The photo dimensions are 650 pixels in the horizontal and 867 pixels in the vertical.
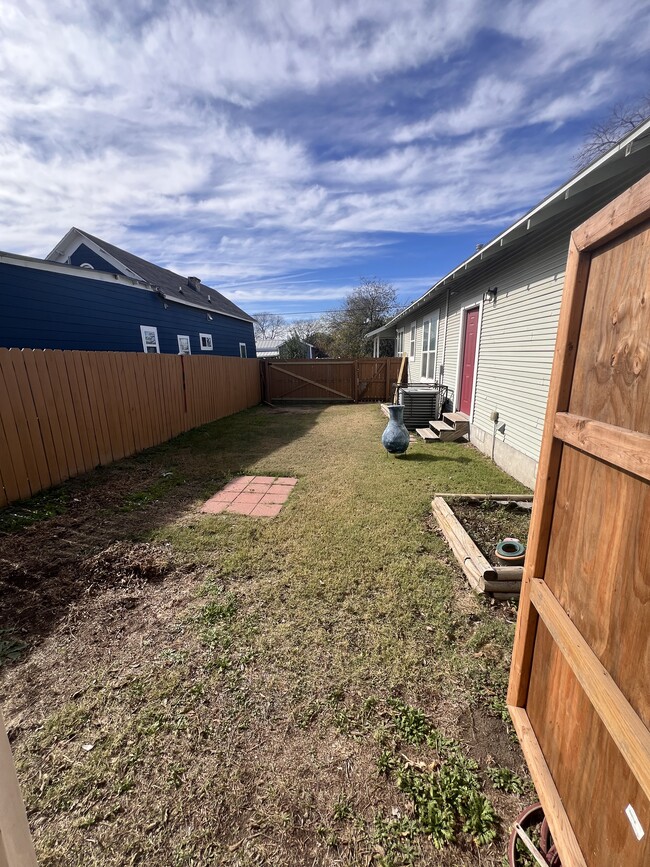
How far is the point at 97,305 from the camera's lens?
9.02 meters

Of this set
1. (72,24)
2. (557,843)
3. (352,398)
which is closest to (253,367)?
(352,398)

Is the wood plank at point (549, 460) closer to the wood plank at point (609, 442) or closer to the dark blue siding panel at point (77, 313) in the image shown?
the wood plank at point (609, 442)

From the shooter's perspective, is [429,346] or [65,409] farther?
[429,346]

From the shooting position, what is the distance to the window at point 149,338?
1074cm

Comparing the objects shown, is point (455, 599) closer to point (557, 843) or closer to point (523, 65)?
point (557, 843)

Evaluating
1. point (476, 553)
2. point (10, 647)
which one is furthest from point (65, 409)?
point (476, 553)

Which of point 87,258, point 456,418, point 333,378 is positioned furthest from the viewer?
point 333,378

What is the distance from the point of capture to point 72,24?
3527 millimetres

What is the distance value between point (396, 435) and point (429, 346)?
605cm

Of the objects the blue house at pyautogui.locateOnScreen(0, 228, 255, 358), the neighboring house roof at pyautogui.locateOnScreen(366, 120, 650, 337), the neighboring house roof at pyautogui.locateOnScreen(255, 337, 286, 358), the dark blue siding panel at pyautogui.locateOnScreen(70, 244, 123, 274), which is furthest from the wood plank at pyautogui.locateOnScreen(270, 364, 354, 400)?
the neighboring house roof at pyautogui.locateOnScreen(255, 337, 286, 358)

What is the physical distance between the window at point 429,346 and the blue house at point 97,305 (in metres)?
8.26

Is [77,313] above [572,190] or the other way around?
the other way around

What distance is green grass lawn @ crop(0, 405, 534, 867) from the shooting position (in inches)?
52.6

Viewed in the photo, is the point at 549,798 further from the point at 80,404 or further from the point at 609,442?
the point at 80,404
